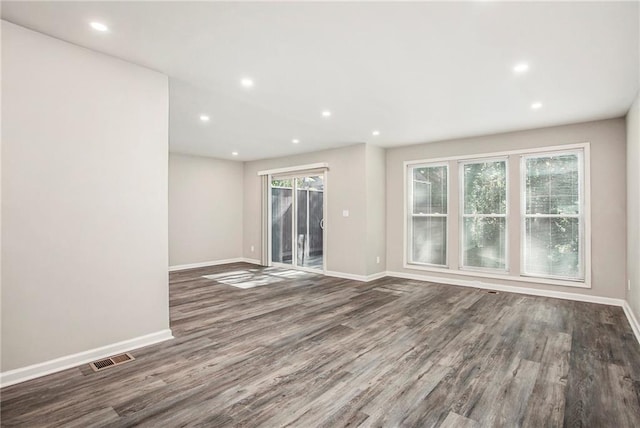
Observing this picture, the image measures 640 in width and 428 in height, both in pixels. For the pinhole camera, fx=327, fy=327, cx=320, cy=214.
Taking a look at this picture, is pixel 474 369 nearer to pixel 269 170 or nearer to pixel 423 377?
pixel 423 377

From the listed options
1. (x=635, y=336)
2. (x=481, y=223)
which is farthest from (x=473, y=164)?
(x=635, y=336)

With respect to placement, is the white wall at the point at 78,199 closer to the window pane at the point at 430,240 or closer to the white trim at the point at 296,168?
the white trim at the point at 296,168

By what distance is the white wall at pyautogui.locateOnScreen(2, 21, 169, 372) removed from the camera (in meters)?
2.37

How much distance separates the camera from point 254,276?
21.5 ft

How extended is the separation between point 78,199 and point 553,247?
238 inches

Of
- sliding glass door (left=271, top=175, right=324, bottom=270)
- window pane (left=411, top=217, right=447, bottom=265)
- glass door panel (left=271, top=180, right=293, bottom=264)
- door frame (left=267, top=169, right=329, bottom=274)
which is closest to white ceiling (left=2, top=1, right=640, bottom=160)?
window pane (left=411, top=217, right=447, bottom=265)

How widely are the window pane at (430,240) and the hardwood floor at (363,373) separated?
5.72ft

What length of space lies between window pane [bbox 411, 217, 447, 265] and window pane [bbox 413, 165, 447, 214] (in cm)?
19

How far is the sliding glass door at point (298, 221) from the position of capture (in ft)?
23.5

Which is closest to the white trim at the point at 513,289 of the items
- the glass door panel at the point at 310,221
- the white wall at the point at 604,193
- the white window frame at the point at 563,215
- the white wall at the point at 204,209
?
the white wall at the point at 604,193

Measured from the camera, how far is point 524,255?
5.21m

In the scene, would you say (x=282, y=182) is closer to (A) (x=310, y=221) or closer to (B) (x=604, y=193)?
(A) (x=310, y=221)

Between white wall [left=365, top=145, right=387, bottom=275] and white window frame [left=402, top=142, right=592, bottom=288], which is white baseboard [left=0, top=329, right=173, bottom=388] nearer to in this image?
white wall [left=365, top=145, right=387, bottom=275]

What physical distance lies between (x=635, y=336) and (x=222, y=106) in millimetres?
5261
